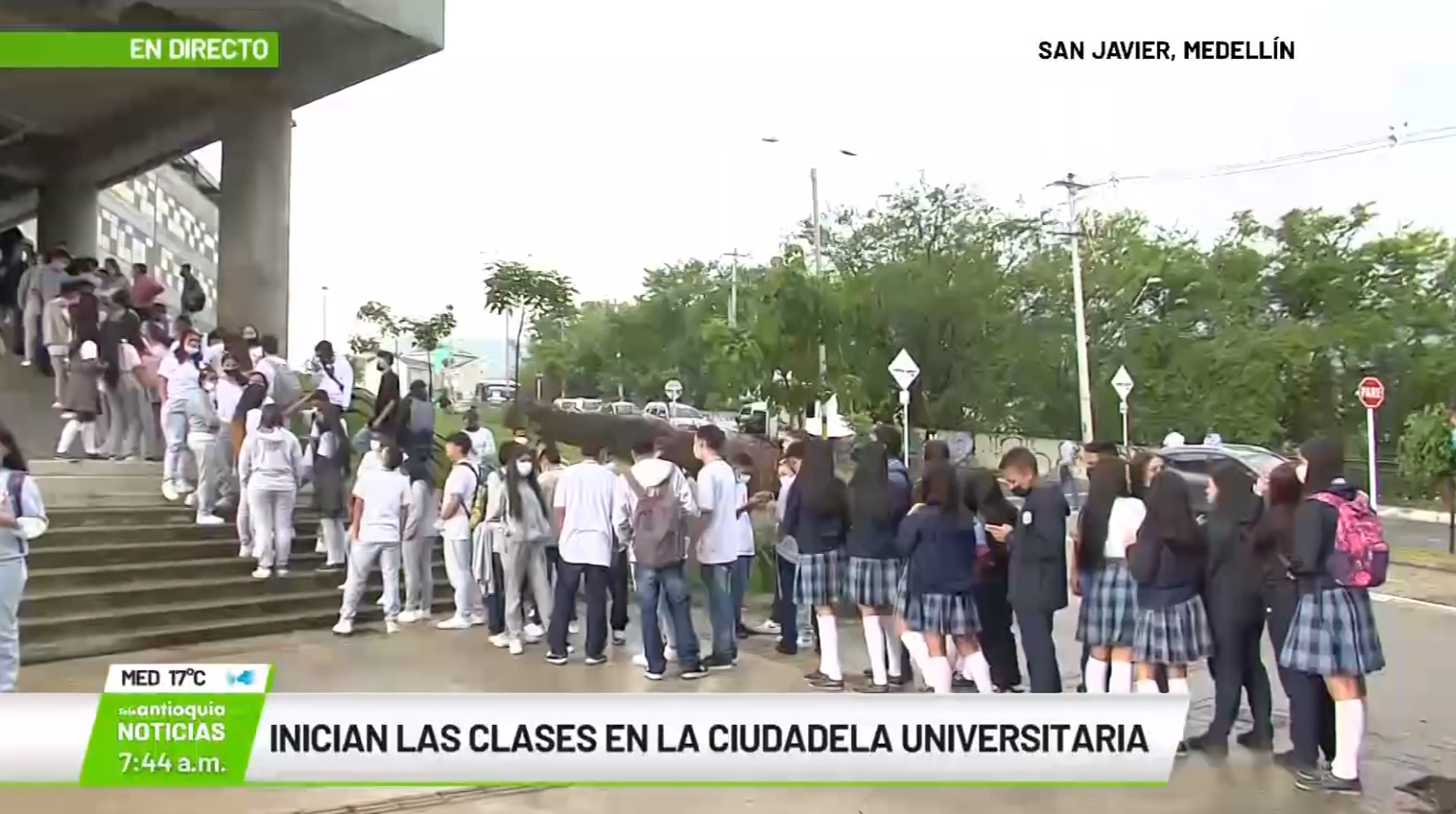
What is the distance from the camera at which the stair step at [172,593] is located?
14.4 feet

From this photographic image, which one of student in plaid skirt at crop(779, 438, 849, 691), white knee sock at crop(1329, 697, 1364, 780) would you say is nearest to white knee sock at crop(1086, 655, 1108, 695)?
white knee sock at crop(1329, 697, 1364, 780)

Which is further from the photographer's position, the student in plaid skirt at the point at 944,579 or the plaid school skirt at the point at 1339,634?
the student in plaid skirt at the point at 944,579

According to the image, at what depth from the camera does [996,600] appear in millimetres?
4512

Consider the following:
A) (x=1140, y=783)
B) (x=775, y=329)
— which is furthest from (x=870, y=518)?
(x=1140, y=783)

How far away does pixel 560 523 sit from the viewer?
5090 mm

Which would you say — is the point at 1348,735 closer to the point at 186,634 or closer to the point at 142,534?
the point at 186,634

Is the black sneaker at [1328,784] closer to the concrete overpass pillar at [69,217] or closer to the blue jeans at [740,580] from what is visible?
the blue jeans at [740,580]

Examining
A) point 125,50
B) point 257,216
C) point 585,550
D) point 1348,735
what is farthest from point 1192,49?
point 125,50

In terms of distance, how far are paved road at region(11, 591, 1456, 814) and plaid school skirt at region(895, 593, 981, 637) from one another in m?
0.45

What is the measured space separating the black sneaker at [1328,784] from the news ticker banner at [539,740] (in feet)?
2.27

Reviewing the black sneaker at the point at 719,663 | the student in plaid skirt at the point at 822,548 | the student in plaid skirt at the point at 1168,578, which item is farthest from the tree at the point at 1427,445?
the black sneaker at the point at 719,663

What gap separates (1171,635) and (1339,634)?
51 cm

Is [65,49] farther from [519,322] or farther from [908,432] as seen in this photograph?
[908,432]

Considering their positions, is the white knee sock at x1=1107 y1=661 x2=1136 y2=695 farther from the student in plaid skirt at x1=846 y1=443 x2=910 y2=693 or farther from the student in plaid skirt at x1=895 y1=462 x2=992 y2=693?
the student in plaid skirt at x1=846 y1=443 x2=910 y2=693
